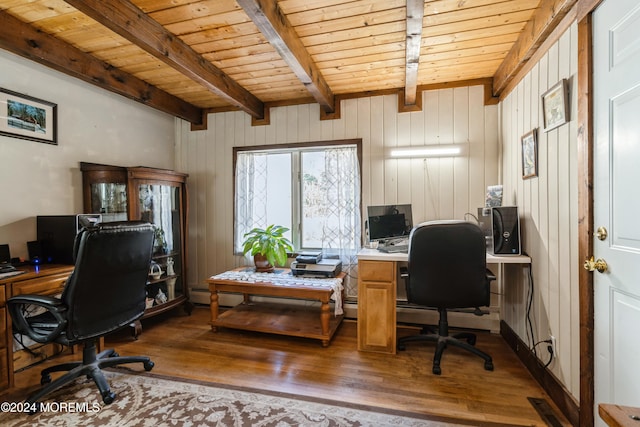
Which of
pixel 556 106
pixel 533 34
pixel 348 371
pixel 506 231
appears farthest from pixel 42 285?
pixel 533 34

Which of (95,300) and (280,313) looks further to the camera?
(280,313)

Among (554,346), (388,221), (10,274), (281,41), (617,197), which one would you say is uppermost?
(281,41)

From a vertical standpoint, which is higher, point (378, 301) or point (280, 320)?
point (378, 301)

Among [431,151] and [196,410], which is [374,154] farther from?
[196,410]

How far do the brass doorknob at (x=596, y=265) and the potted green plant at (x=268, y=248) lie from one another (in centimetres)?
228

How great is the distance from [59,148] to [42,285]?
4.03 feet

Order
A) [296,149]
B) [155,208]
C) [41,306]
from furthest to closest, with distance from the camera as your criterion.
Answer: [296,149]
[155,208]
[41,306]

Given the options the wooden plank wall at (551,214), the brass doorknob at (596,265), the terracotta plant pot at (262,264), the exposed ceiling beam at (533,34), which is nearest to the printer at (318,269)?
the terracotta plant pot at (262,264)

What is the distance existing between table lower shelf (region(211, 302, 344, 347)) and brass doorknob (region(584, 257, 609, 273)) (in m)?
1.83

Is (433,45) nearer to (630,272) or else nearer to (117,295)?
(630,272)

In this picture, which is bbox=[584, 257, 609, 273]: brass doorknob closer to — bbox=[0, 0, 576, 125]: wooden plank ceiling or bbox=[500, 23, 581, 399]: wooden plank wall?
bbox=[500, 23, 581, 399]: wooden plank wall

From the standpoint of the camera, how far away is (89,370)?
6.04 feet

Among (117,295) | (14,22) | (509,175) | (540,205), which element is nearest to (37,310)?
(117,295)

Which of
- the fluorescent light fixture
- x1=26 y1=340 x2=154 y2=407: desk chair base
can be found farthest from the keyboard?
the fluorescent light fixture
